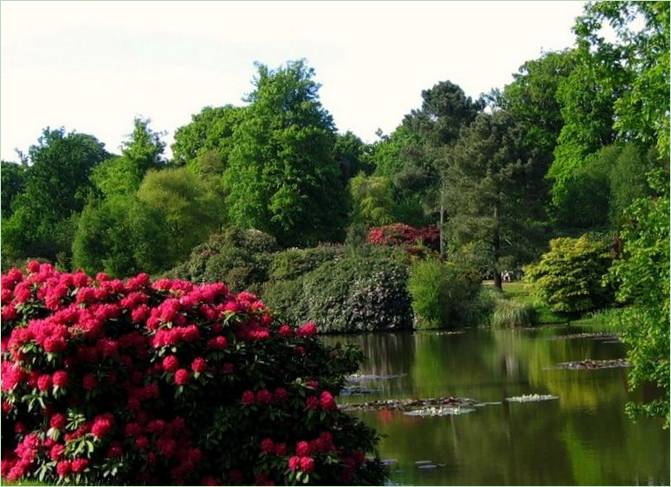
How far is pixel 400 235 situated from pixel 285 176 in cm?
650

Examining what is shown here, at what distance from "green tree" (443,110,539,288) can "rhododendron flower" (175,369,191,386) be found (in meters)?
33.2

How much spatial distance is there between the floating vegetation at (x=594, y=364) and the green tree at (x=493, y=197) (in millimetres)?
17409

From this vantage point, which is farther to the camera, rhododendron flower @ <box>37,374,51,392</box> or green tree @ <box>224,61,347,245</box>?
green tree @ <box>224,61,347,245</box>

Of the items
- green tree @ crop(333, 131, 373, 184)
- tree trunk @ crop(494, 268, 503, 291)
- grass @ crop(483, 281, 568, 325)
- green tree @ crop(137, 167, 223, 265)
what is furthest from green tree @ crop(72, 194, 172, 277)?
green tree @ crop(333, 131, 373, 184)

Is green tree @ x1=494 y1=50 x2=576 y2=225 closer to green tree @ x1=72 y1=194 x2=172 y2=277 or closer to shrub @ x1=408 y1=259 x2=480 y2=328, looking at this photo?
shrub @ x1=408 y1=259 x2=480 y2=328

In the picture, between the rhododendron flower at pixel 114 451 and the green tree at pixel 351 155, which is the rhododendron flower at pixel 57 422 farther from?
the green tree at pixel 351 155

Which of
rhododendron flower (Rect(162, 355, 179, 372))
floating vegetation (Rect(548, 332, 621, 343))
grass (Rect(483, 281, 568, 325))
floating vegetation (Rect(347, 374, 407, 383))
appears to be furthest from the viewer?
grass (Rect(483, 281, 568, 325))

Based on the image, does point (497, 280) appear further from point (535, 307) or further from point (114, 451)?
point (114, 451)

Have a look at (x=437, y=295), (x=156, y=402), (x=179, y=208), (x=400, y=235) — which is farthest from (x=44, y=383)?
(x=400, y=235)

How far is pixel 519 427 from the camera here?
1602 cm

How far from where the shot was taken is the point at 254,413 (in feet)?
29.8

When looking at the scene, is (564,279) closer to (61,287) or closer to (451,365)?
(451,365)

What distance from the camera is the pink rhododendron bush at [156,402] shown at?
346 inches

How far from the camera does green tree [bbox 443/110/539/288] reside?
138ft
